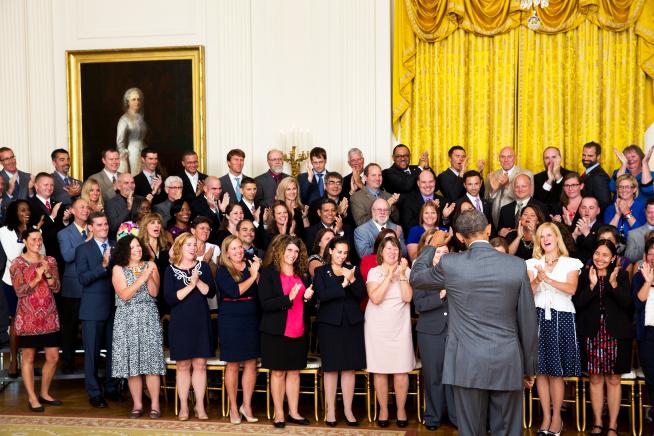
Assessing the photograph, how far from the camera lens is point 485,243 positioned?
5285 mm

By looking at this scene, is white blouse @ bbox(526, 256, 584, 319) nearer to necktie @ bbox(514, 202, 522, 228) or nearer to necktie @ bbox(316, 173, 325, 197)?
necktie @ bbox(514, 202, 522, 228)

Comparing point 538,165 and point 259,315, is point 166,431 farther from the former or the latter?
point 538,165

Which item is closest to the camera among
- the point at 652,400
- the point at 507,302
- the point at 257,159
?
the point at 507,302

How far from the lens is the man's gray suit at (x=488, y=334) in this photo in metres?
5.24

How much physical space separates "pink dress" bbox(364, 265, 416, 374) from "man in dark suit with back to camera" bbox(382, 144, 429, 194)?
242 cm

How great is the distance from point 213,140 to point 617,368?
618 cm

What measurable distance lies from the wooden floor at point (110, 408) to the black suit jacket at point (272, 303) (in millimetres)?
909

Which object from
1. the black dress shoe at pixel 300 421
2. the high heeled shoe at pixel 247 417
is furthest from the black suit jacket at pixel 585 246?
the high heeled shoe at pixel 247 417

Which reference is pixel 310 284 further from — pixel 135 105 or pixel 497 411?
pixel 135 105

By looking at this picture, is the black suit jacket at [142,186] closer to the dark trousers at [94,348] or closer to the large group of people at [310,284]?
the large group of people at [310,284]

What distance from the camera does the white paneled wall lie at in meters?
10.9

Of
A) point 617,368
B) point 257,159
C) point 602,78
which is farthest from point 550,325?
point 257,159

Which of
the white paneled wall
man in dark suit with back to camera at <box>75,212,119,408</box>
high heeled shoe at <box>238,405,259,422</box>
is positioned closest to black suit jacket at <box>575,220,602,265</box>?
the white paneled wall

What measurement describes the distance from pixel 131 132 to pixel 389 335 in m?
5.49
